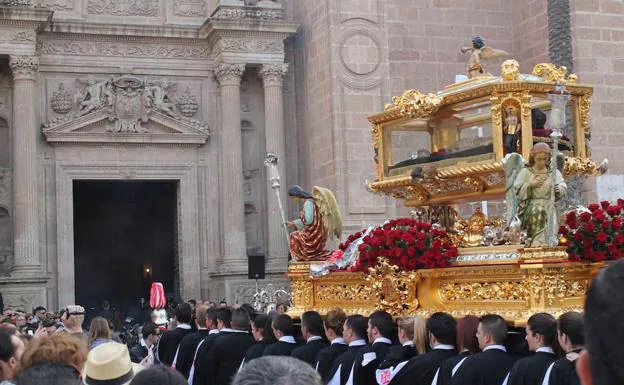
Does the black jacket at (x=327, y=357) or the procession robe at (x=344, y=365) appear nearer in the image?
the procession robe at (x=344, y=365)

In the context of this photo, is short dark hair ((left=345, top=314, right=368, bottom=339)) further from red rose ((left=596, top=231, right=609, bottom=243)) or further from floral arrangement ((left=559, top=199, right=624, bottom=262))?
red rose ((left=596, top=231, right=609, bottom=243))

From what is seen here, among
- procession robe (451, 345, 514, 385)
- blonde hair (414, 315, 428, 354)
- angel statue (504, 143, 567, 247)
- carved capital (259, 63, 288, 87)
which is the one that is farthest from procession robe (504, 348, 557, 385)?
carved capital (259, 63, 288, 87)

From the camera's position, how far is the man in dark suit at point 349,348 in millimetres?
7266

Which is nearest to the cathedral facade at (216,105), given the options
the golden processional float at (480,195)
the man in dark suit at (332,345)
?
the golden processional float at (480,195)

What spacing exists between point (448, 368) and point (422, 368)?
0.81 feet

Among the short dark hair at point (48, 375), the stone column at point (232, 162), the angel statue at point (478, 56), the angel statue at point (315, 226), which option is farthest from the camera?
the stone column at point (232, 162)

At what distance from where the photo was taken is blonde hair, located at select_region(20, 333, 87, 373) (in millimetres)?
4391

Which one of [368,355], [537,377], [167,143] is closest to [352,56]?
[167,143]

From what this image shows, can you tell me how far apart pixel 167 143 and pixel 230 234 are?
2.53 meters

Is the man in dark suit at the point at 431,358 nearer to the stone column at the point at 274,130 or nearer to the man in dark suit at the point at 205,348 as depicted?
the man in dark suit at the point at 205,348

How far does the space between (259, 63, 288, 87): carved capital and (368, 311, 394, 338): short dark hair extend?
14900 millimetres

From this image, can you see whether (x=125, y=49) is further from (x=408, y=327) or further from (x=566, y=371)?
(x=566, y=371)

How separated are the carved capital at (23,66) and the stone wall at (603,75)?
38.7 ft

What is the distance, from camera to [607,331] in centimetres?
171
